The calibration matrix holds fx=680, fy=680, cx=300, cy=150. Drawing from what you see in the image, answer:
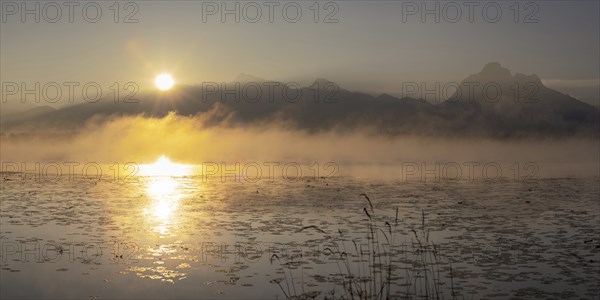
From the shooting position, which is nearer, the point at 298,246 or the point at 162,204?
the point at 298,246

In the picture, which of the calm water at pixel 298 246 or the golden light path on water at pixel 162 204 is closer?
the calm water at pixel 298 246

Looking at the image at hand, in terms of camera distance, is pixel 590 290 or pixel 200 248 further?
pixel 200 248

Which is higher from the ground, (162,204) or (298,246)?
(162,204)

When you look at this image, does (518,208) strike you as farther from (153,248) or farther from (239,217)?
(153,248)

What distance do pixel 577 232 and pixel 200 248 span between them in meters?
13.1

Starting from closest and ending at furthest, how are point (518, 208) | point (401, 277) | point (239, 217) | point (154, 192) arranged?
point (401, 277)
point (239, 217)
point (518, 208)
point (154, 192)

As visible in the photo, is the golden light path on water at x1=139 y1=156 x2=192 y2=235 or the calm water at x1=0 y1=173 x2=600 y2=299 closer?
the calm water at x1=0 y1=173 x2=600 y2=299

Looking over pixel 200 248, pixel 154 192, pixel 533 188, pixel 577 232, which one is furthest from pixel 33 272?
pixel 533 188

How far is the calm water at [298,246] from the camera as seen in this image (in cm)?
1625

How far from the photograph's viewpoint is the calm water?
1625 cm

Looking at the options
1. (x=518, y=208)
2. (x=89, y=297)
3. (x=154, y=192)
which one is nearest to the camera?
(x=89, y=297)

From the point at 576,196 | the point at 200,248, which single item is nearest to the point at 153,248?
the point at 200,248

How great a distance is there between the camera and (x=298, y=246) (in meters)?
21.6

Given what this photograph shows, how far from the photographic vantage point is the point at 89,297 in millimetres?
15461
